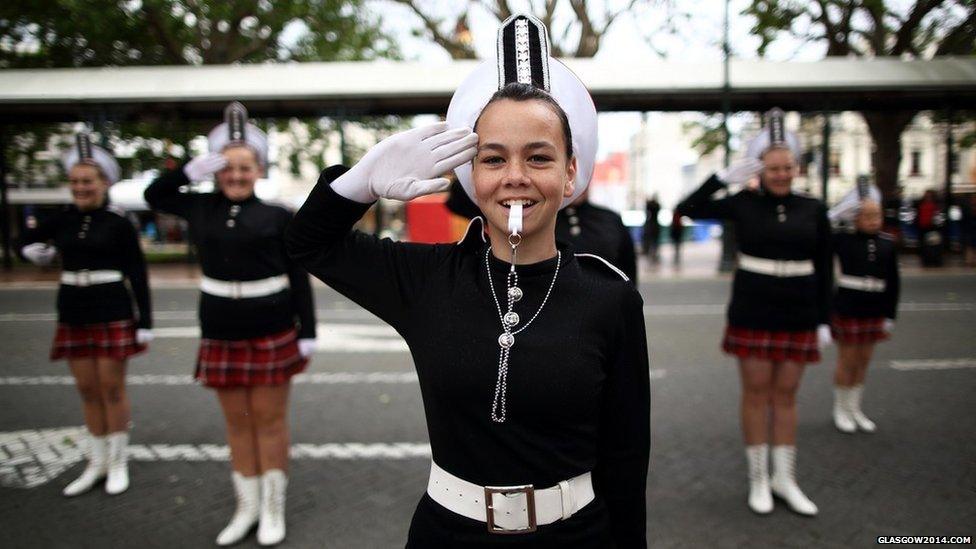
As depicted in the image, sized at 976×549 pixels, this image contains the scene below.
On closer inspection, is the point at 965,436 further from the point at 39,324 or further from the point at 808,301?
the point at 39,324

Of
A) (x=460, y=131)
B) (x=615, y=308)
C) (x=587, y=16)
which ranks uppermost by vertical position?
(x=587, y=16)

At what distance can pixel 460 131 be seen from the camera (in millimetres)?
1337

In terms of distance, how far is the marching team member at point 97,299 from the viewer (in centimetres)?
369

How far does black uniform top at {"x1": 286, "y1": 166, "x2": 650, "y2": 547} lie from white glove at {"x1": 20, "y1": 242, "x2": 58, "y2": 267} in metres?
3.40

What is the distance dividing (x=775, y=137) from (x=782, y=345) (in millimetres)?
1215

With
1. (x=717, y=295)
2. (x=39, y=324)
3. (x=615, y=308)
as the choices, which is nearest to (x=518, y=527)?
(x=615, y=308)

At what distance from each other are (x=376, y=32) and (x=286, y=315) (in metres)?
18.6

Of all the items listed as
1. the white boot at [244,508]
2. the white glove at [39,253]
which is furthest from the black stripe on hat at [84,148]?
the white boot at [244,508]

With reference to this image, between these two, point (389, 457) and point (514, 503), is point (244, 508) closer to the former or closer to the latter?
point (389, 457)

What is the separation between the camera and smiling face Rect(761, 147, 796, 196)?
3.44m

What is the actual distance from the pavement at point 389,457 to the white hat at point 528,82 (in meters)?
2.46

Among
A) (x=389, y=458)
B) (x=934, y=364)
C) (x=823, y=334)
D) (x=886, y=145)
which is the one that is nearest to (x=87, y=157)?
(x=389, y=458)

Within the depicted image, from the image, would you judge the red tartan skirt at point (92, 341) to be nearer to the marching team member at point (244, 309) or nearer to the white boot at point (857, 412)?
the marching team member at point (244, 309)

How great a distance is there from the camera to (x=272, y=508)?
3250mm
